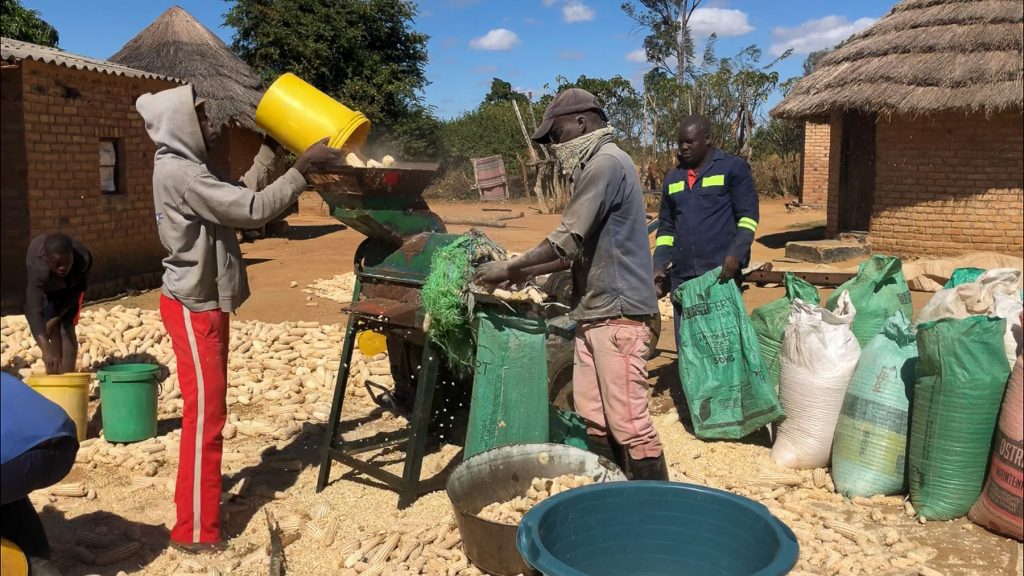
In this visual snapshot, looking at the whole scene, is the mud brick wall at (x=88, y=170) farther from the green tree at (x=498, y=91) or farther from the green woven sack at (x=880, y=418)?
the green tree at (x=498, y=91)

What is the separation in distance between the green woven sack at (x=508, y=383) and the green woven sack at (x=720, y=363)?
4.60ft

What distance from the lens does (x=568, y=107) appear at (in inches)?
139

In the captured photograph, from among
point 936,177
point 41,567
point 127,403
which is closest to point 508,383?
point 41,567

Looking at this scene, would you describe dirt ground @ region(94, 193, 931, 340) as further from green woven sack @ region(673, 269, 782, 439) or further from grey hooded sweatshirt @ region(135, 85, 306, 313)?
grey hooded sweatshirt @ region(135, 85, 306, 313)

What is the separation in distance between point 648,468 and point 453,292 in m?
1.13

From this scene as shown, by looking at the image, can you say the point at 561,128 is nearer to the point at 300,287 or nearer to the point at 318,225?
the point at 300,287

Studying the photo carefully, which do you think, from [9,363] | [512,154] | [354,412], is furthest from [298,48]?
[354,412]

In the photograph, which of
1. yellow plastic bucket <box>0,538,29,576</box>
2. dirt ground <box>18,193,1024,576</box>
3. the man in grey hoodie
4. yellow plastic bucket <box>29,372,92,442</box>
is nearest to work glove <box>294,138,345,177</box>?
the man in grey hoodie

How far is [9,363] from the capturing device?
6.70m

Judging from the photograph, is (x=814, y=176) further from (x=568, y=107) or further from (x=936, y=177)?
(x=568, y=107)

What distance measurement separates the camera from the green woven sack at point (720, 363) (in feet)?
15.4

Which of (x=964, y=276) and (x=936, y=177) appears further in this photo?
(x=936, y=177)

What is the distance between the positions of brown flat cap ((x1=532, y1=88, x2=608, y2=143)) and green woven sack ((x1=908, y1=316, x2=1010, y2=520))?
1.73m

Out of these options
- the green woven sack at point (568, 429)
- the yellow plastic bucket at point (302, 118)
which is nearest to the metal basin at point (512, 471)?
the green woven sack at point (568, 429)
